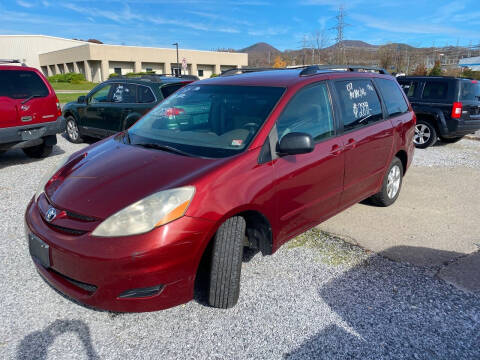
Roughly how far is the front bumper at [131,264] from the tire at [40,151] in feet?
18.5

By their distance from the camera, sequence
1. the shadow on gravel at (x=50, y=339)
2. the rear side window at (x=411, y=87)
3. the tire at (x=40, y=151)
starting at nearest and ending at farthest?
the shadow on gravel at (x=50, y=339) < the tire at (x=40, y=151) < the rear side window at (x=411, y=87)

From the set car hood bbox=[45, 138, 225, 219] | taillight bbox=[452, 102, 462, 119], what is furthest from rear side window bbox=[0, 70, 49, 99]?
taillight bbox=[452, 102, 462, 119]

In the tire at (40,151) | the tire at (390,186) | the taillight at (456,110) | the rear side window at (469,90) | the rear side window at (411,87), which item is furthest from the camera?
the rear side window at (411,87)

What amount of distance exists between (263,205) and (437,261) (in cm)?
→ 198

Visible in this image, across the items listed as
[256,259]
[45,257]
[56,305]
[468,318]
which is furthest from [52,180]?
[468,318]

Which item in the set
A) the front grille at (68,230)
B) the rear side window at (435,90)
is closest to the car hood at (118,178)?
the front grille at (68,230)

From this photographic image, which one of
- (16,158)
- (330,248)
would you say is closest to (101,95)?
(16,158)

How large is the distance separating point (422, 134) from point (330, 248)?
687cm

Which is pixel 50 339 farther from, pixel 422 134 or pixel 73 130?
pixel 422 134

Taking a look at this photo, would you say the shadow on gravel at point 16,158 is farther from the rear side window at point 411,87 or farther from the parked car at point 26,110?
the rear side window at point 411,87

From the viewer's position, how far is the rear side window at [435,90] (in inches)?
344

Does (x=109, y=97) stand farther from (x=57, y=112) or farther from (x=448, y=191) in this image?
(x=448, y=191)

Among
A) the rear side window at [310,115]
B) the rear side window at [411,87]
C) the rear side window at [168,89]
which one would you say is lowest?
the rear side window at [310,115]

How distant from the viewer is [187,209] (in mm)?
2305
